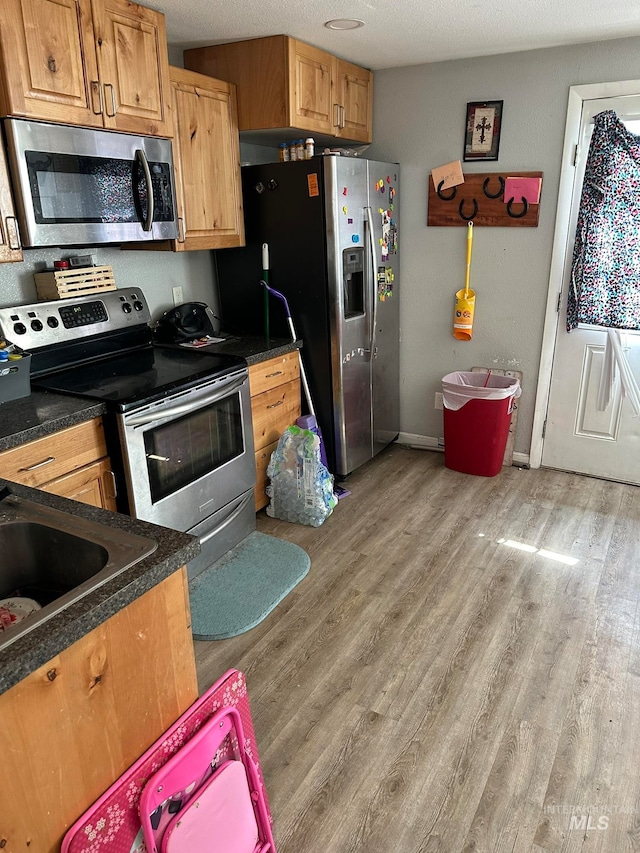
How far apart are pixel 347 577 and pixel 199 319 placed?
1.53 m

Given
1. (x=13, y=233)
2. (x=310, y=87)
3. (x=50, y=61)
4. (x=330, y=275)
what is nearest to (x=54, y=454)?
(x=13, y=233)

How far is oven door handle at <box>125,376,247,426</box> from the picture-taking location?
7.47ft

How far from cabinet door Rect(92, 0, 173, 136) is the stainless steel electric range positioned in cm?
74

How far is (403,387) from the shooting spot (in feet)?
13.5

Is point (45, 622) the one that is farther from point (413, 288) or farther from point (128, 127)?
point (413, 288)

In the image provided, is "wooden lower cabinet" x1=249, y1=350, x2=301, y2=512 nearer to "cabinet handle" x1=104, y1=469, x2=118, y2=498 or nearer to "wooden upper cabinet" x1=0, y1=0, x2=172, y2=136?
"cabinet handle" x1=104, y1=469, x2=118, y2=498

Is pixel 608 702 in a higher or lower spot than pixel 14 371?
lower

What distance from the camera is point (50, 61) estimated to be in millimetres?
2084

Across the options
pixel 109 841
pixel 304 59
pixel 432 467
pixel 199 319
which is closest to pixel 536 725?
pixel 109 841

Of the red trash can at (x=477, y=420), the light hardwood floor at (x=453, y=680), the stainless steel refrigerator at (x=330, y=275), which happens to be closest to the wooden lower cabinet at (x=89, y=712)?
the light hardwood floor at (x=453, y=680)

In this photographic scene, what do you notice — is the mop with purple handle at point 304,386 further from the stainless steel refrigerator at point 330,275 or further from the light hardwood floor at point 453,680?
the light hardwood floor at point 453,680

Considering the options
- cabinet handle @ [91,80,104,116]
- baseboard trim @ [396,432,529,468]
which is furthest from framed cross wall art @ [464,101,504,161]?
cabinet handle @ [91,80,104,116]

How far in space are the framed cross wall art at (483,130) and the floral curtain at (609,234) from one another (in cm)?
50

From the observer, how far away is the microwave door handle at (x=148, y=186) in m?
2.49
